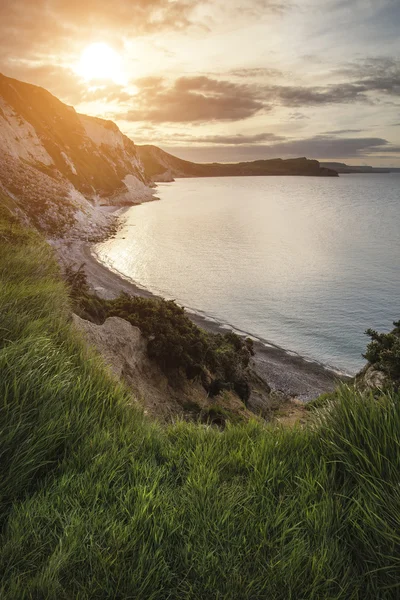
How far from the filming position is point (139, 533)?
2514mm

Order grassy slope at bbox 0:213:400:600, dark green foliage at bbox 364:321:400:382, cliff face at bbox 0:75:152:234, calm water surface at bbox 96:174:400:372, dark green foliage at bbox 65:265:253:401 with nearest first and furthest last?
grassy slope at bbox 0:213:400:600 < dark green foliage at bbox 364:321:400:382 < dark green foliage at bbox 65:265:253:401 < calm water surface at bbox 96:174:400:372 < cliff face at bbox 0:75:152:234

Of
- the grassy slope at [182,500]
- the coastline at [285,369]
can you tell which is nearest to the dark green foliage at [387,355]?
the coastline at [285,369]

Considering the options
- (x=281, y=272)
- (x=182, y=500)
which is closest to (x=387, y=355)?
(x=182, y=500)

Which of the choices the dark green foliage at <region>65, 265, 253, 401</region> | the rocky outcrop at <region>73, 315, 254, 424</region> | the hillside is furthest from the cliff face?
the rocky outcrop at <region>73, 315, 254, 424</region>

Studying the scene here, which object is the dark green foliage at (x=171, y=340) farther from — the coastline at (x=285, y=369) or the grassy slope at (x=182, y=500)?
the grassy slope at (x=182, y=500)

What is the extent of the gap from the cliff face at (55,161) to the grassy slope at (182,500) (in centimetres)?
5935

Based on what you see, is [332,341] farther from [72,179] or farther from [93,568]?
[72,179]

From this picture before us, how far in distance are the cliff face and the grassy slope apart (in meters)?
59.3

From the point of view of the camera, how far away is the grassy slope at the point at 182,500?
230 centimetres

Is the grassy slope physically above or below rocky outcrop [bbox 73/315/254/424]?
above

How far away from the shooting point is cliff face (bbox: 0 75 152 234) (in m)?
61.6

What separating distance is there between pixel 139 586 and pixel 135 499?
2.10ft

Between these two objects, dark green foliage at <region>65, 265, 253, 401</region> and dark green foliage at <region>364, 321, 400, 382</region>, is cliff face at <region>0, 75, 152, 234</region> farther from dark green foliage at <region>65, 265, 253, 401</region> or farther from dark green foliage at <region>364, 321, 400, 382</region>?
dark green foliage at <region>364, 321, 400, 382</region>

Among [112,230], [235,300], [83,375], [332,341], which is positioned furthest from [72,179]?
[83,375]
